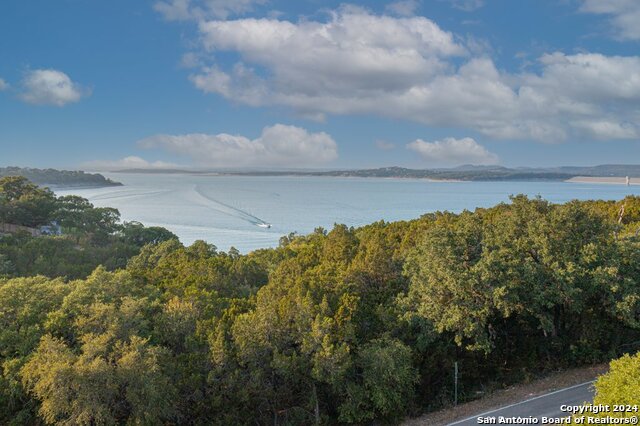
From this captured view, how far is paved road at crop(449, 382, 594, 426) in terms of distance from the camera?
16.0 m

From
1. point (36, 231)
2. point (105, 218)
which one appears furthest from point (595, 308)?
point (36, 231)

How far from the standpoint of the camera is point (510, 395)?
1820 centimetres

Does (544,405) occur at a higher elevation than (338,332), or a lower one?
lower

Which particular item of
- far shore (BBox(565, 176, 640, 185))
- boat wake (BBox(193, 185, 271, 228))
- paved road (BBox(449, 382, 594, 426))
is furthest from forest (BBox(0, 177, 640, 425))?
far shore (BBox(565, 176, 640, 185))

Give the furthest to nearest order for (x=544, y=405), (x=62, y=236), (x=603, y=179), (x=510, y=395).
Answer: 1. (x=603, y=179)
2. (x=62, y=236)
3. (x=510, y=395)
4. (x=544, y=405)

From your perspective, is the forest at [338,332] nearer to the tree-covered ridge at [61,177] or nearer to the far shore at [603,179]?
the tree-covered ridge at [61,177]

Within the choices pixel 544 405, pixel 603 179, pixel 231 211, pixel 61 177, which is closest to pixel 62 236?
pixel 231 211

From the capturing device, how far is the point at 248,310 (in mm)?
20562

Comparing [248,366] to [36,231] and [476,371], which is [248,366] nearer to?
[476,371]

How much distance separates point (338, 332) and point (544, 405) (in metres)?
7.52

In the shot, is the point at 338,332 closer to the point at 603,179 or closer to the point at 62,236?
the point at 62,236

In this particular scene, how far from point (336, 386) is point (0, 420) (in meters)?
11.6

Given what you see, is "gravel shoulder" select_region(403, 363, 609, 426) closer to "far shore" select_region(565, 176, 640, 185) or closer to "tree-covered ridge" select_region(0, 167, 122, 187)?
"tree-covered ridge" select_region(0, 167, 122, 187)

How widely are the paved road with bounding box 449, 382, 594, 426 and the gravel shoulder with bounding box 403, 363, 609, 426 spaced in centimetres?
37
